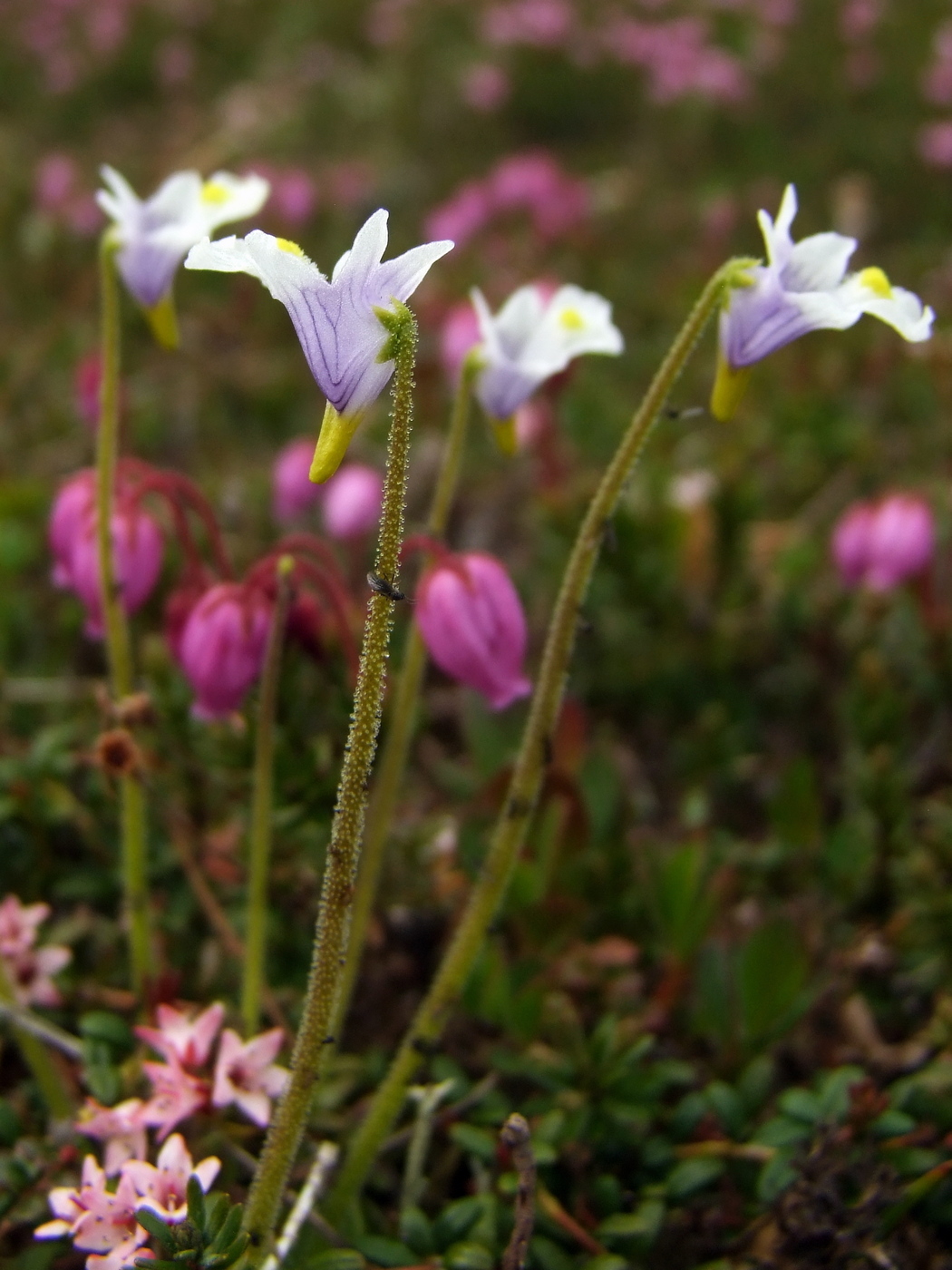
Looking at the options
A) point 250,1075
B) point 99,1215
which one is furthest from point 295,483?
point 99,1215

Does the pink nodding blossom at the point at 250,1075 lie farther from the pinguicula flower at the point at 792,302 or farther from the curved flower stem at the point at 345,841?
the pinguicula flower at the point at 792,302

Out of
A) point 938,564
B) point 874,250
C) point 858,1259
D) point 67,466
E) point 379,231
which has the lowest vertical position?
point 858,1259

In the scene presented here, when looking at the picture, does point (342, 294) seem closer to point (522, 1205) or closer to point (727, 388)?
point (727, 388)

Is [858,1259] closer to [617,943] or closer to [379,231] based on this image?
[617,943]

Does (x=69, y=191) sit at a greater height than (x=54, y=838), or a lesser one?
greater

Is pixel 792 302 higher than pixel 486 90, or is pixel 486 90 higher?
pixel 486 90

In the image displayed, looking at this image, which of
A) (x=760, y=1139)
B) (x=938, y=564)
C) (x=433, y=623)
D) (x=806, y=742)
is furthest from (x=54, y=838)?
(x=938, y=564)

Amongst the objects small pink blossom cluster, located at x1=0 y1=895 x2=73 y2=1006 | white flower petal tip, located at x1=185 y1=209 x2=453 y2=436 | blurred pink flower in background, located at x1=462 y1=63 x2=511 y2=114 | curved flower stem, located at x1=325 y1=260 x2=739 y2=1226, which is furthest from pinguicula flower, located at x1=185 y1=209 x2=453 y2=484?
blurred pink flower in background, located at x1=462 y1=63 x2=511 y2=114

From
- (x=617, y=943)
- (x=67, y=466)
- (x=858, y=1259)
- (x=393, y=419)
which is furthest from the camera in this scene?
(x=67, y=466)
